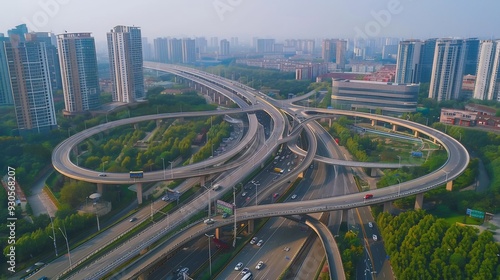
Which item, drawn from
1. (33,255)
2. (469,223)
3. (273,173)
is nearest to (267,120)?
(273,173)

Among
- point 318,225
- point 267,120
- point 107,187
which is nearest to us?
point 318,225

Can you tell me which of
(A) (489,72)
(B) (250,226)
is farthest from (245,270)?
(A) (489,72)

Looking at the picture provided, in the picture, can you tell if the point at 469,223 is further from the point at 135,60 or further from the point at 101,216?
the point at 135,60

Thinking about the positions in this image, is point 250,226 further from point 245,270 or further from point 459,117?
point 459,117

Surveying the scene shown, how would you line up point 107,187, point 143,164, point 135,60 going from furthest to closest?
point 135,60 → point 143,164 → point 107,187

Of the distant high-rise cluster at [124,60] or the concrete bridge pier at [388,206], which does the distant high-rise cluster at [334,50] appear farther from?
the concrete bridge pier at [388,206]

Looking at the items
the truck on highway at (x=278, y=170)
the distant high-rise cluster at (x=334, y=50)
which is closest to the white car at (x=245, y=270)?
the truck on highway at (x=278, y=170)

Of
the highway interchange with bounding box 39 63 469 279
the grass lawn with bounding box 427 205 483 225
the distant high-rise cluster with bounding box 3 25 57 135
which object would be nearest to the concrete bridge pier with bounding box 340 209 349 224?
the highway interchange with bounding box 39 63 469 279

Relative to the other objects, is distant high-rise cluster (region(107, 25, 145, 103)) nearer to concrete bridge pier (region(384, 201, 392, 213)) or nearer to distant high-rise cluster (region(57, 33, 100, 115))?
A: distant high-rise cluster (region(57, 33, 100, 115))

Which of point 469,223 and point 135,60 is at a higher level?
point 135,60
